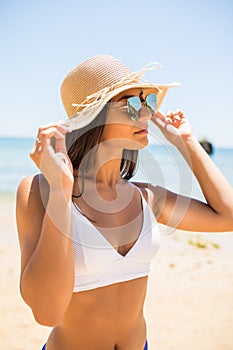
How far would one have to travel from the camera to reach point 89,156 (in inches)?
87.4

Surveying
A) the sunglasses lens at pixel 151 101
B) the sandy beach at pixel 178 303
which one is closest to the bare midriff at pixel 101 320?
the sunglasses lens at pixel 151 101

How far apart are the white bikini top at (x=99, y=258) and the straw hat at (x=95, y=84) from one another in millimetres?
437

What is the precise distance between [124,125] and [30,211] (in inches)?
24.3

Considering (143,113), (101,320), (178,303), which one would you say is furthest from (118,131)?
(178,303)

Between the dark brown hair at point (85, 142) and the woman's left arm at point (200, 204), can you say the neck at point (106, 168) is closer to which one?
the dark brown hair at point (85, 142)

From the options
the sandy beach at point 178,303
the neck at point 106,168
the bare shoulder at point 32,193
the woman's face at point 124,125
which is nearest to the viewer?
the bare shoulder at point 32,193

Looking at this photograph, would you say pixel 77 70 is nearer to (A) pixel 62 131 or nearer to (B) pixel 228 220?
(A) pixel 62 131

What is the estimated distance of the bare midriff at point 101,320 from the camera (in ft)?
6.67

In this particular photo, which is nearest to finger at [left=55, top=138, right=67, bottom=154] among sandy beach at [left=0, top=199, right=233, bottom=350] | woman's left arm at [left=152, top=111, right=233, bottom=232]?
woman's left arm at [left=152, top=111, right=233, bottom=232]

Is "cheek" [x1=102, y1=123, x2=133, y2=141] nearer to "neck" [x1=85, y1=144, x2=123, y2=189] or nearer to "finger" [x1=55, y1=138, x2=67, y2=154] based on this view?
"neck" [x1=85, y1=144, x2=123, y2=189]

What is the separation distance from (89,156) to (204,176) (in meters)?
0.62

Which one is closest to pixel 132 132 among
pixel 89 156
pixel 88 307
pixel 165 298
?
pixel 89 156

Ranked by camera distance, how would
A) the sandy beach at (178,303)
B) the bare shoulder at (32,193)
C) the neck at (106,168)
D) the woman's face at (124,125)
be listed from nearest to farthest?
the bare shoulder at (32,193) → the woman's face at (124,125) → the neck at (106,168) → the sandy beach at (178,303)

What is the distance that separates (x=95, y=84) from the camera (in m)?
2.11
